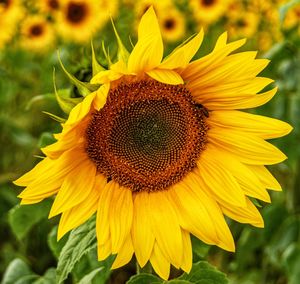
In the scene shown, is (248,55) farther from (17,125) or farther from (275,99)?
(17,125)

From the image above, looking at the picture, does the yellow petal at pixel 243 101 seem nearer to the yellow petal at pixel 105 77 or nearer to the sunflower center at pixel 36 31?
the yellow petal at pixel 105 77

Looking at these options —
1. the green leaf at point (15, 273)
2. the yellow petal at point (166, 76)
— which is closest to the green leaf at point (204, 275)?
the yellow petal at point (166, 76)

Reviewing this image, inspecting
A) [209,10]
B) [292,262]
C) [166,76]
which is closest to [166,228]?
[166,76]

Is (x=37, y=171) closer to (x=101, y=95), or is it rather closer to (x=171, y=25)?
(x=101, y=95)

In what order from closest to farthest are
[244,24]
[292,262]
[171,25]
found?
[292,262] → [171,25] → [244,24]

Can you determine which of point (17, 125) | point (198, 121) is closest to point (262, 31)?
point (17, 125)

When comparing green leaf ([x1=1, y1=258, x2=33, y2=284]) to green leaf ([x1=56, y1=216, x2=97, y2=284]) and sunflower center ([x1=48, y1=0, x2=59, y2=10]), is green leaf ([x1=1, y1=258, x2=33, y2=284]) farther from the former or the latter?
sunflower center ([x1=48, y1=0, x2=59, y2=10])
